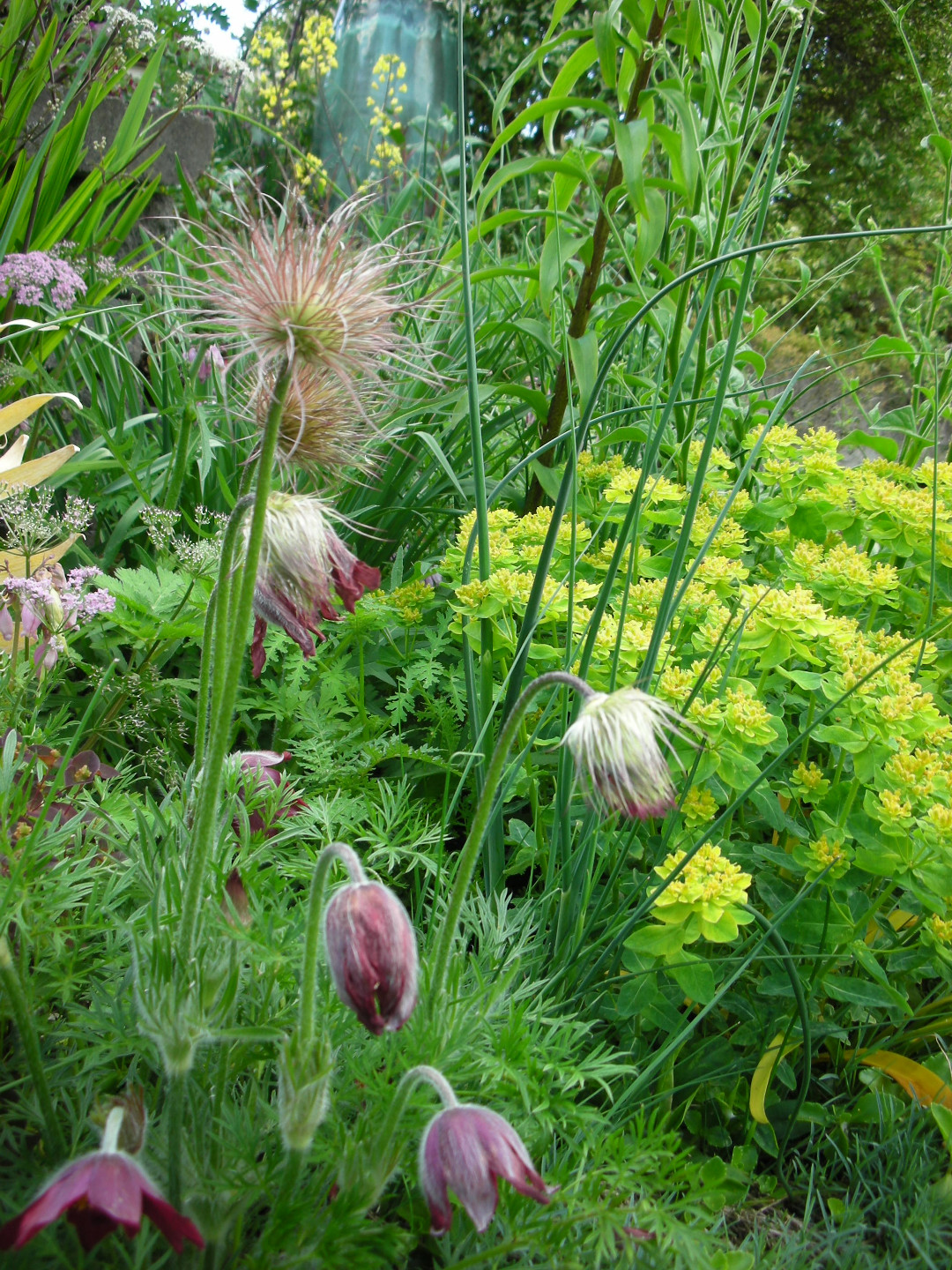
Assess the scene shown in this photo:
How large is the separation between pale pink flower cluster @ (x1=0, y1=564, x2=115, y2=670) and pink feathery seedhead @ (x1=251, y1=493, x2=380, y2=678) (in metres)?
0.57

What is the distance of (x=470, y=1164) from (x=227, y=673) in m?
0.43

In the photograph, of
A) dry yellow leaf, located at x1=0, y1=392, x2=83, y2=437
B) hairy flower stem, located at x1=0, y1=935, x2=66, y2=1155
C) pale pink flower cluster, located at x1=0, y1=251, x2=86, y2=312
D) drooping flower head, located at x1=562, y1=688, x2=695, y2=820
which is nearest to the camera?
drooping flower head, located at x1=562, y1=688, x2=695, y2=820

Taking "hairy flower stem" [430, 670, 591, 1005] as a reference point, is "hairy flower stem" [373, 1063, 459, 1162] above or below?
below

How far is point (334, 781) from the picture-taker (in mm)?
1493

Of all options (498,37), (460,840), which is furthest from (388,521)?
(498,37)

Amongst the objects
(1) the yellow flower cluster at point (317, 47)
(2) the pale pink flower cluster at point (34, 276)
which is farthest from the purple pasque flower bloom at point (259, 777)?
(1) the yellow flower cluster at point (317, 47)

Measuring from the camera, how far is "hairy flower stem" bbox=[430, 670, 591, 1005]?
2.39 feet

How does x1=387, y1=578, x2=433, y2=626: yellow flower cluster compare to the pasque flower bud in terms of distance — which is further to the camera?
x1=387, y1=578, x2=433, y2=626: yellow flower cluster

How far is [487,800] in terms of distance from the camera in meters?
0.77

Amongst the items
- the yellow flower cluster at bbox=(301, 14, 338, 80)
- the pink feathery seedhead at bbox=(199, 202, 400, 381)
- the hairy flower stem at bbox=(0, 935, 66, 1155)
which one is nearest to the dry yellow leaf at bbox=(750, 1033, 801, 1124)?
the hairy flower stem at bbox=(0, 935, 66, 1155)

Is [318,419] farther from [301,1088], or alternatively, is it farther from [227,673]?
[301,1088]

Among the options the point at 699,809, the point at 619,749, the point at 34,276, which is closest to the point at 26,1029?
the point at 619,749

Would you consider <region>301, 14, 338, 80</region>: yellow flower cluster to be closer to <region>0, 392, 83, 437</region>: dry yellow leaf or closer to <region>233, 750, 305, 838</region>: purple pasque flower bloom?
<region>0, 392, 83, 437</region>: dry yellow leaf

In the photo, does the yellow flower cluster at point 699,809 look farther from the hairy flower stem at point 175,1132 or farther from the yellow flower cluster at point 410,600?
the hairy flower stem at point 175,1132
